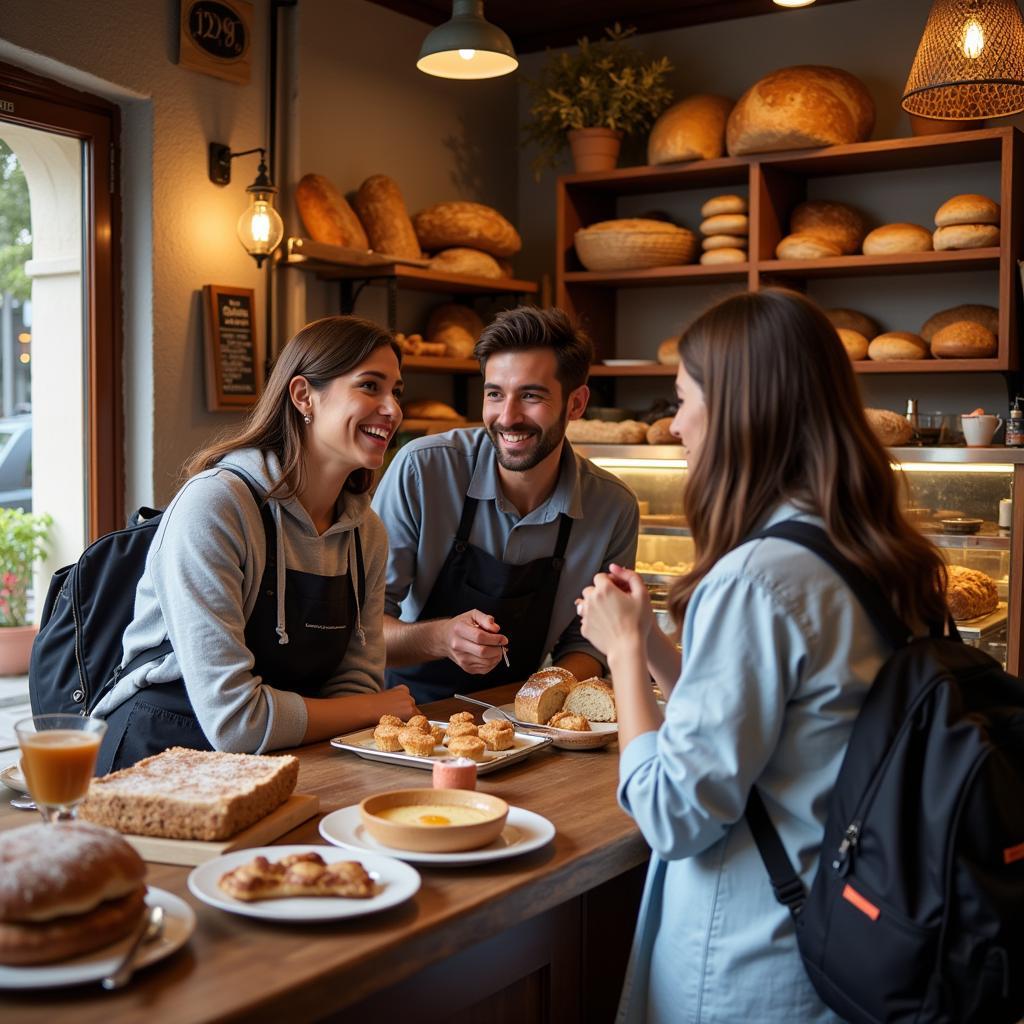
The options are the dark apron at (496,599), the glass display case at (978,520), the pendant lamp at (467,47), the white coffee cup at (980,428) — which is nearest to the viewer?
the dark apron at (496,599)

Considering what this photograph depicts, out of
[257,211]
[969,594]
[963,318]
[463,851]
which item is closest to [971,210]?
[963,318]

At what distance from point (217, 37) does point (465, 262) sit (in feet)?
4.54

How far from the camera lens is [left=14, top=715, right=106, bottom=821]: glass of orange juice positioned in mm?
1498

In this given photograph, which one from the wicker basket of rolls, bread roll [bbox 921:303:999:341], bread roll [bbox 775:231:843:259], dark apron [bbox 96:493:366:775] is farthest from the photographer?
the wicker basket of rolls

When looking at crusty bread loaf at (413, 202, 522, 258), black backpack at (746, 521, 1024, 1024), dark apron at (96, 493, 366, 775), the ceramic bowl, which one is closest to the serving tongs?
dark apron at (96, 493, 366, 775)

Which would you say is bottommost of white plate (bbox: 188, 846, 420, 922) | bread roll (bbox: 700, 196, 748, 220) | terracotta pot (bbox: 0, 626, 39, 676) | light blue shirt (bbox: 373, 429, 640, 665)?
terracotta pot (bbox: 0, 626, 39, 676)

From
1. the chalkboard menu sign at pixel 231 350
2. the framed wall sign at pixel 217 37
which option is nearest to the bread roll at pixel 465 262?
the chalkboard menu sign at pixel 231 350

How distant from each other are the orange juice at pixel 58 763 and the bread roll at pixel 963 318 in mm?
3997

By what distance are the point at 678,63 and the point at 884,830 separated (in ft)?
15.9

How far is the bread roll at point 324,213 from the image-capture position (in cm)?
481

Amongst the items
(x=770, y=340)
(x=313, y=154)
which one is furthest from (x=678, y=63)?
(x=770, y=340)

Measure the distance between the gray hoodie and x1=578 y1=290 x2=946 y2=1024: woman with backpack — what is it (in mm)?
740

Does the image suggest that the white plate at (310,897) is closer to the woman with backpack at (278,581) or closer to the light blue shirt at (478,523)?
the woman with backpack at (278,581)

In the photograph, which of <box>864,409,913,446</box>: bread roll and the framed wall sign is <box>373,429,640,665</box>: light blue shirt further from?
the framed wall sign
